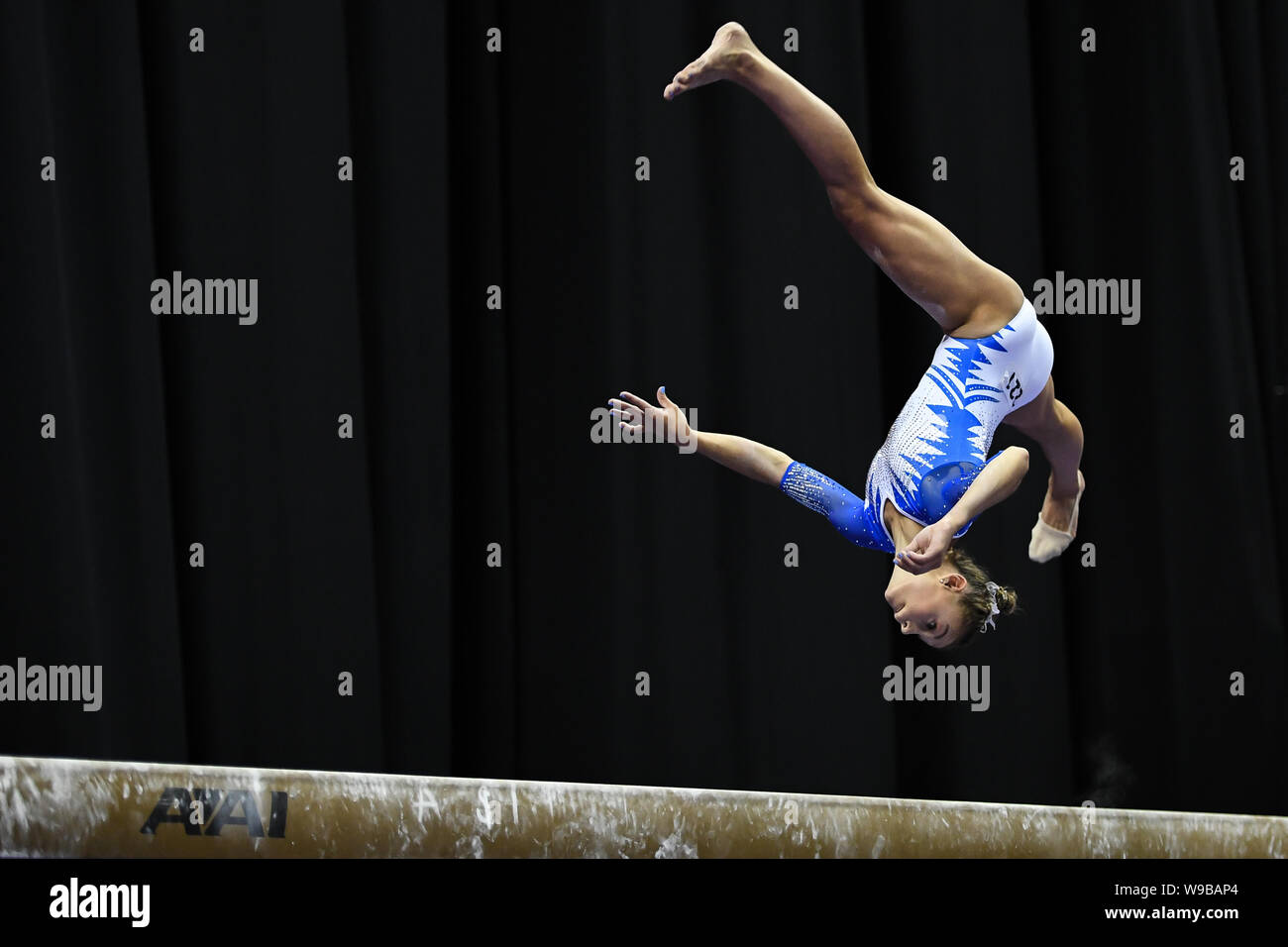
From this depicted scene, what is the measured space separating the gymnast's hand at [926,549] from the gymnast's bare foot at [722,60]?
1.19 meters

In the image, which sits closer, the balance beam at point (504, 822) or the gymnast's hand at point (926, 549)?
the balance beam at point (504, 822)

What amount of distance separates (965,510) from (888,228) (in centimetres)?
73

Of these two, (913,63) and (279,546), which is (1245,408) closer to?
(913,63)

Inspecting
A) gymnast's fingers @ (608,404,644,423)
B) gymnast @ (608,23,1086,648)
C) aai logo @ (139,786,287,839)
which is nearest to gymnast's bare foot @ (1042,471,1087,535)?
gymnast @ (608,23,1086,648)

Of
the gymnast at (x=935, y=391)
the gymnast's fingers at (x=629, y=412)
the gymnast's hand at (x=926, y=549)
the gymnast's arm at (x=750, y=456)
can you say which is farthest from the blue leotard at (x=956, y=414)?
the gymnast's fingers at (x=629, y=412)

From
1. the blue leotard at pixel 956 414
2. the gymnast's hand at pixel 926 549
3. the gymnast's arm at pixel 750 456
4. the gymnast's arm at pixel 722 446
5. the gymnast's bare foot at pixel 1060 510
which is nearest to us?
the gymnast's hand at pixel 926 549

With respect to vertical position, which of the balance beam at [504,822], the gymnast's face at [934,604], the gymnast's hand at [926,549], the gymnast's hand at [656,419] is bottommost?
the balance beam at [504,822]

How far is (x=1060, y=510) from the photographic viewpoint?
14.6 feet

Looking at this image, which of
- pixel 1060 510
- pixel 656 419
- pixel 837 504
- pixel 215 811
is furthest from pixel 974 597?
pixel 215 811

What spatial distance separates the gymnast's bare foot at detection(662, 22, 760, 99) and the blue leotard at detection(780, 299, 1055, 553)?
0.88 metres

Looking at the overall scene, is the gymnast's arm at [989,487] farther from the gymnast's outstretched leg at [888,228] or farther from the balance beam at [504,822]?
the balance beam at [504,822]

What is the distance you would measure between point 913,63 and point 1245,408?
5.46 ft

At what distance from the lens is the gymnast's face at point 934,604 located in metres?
3.80
